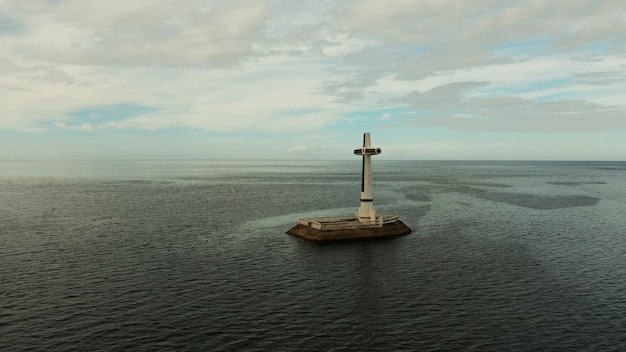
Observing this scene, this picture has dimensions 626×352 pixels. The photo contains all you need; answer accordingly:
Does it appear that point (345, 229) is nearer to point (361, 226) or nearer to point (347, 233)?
point (347, 233)

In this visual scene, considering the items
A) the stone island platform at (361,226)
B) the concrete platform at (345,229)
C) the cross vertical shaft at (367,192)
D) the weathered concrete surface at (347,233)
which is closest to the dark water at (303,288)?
the weathered concrete surface at (347,233)

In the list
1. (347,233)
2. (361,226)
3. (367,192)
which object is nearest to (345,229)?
(347,233)

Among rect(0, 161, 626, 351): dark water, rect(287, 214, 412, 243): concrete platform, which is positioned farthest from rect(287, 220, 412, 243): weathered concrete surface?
rect(0, 161, 626, 351): dark water

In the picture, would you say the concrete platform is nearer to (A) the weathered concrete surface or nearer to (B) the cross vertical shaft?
(A) the weathered concrete surface

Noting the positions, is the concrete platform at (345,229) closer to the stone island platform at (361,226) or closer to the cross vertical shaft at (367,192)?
the stone island platform at (361,226)

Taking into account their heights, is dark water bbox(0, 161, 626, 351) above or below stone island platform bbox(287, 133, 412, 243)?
below

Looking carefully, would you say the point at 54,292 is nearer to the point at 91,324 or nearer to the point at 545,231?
the point at 91,324

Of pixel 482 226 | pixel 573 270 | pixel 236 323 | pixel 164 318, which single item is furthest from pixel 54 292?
pixel 482 226
